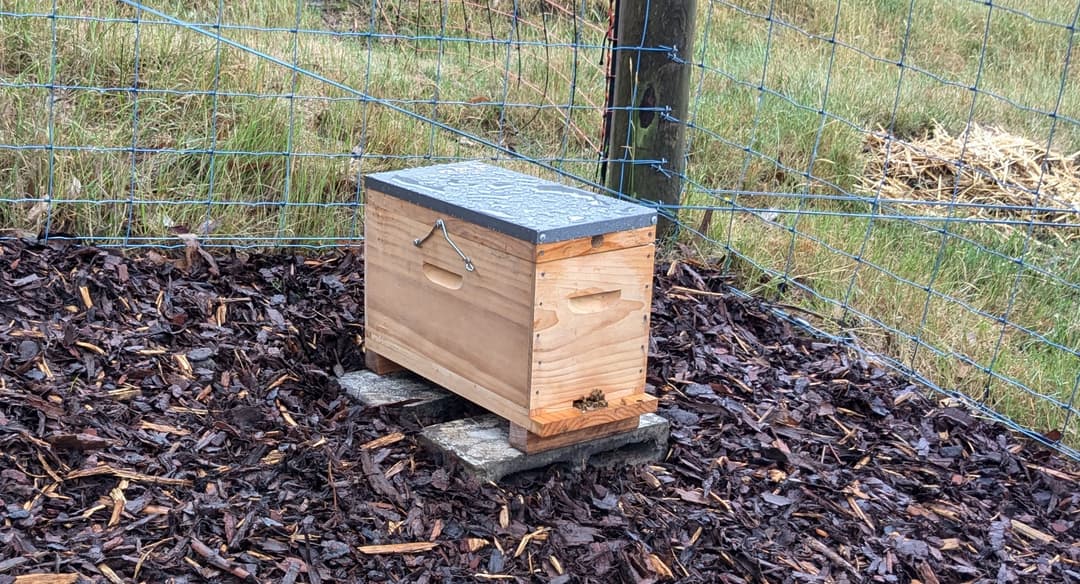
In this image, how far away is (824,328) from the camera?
14.2ft

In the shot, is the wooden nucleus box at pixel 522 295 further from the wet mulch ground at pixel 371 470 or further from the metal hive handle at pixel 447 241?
the wet mulch ground at pixel 371 470

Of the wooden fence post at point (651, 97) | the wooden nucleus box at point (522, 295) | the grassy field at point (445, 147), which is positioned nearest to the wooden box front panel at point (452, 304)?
the wooden nucleus box at point (522, 295)

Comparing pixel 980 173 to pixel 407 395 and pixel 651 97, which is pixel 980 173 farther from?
pixel 407 395

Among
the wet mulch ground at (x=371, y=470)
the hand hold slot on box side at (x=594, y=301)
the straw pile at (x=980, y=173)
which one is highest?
the hand hold slot on box side at (x=594, y=301)

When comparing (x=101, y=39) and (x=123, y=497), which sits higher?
(x=101, y=39)

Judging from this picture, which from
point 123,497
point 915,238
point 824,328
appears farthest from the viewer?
point 915,238

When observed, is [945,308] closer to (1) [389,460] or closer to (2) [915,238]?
(2) [915,238]

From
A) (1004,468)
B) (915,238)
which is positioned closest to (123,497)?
(1004,468)

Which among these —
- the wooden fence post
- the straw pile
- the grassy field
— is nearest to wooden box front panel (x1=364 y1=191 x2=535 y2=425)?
the grassy field

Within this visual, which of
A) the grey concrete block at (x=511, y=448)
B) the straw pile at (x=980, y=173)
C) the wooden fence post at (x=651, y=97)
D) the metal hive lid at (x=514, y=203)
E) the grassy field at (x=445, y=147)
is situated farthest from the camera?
the straw pile at (x=980, y=173)

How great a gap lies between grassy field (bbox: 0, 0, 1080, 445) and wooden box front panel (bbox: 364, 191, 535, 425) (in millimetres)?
1125

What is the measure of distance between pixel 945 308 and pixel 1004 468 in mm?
1162

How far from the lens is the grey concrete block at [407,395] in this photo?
10.9ft

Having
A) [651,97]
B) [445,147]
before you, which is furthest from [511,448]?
[445,147]
